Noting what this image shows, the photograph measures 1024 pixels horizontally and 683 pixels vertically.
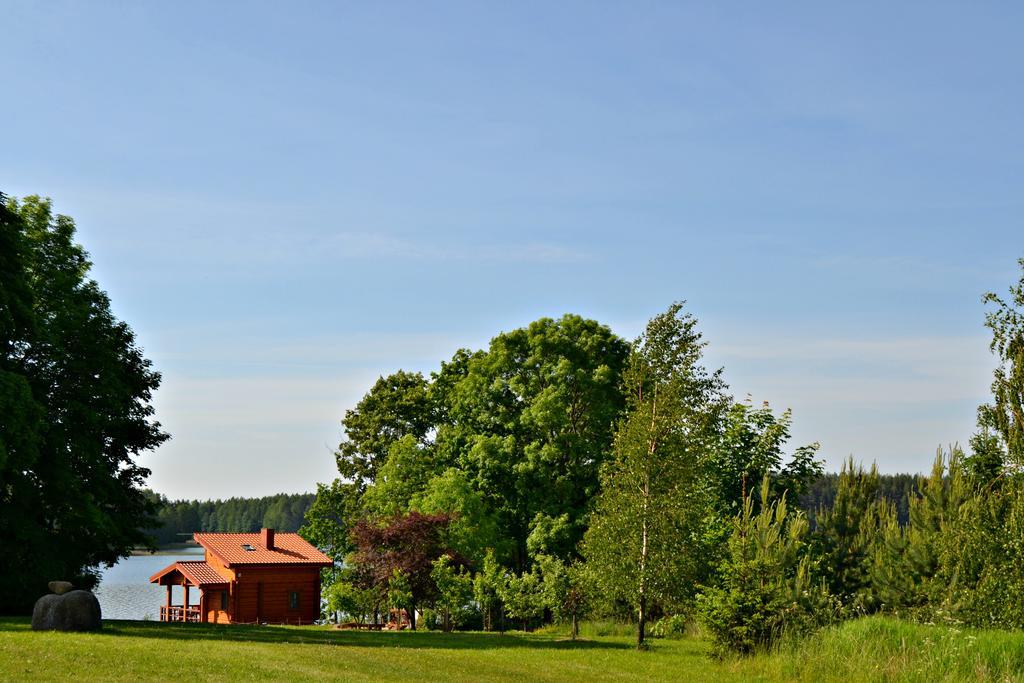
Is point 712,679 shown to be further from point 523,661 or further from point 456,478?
point 456,478

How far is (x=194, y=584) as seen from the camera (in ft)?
186

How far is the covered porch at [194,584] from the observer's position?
2215 inches

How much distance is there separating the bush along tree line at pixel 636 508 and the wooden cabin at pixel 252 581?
2.41 metres

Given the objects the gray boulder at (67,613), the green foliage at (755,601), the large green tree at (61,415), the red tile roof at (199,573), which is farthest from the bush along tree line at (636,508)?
the gray boulder at (67,613)

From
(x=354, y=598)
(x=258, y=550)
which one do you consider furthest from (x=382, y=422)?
(x=354, y=598)

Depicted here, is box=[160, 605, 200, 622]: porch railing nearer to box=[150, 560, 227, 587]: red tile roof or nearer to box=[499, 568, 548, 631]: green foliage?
box=[150, 560, 227, 587]: red tile roof

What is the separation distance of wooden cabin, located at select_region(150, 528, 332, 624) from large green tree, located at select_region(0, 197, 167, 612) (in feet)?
48.1

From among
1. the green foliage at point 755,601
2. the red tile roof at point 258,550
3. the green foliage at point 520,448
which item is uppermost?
the green foliage at point 520,448

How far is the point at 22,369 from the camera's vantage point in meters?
38.7

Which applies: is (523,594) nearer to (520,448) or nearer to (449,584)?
(449,584)

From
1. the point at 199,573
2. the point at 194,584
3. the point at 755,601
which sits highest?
the point at 755,601

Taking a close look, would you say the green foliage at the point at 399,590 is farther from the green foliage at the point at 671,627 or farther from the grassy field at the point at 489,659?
the green foliage at the point at 671,627

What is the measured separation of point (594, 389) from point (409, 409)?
44.4ft

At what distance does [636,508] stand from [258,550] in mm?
30955
